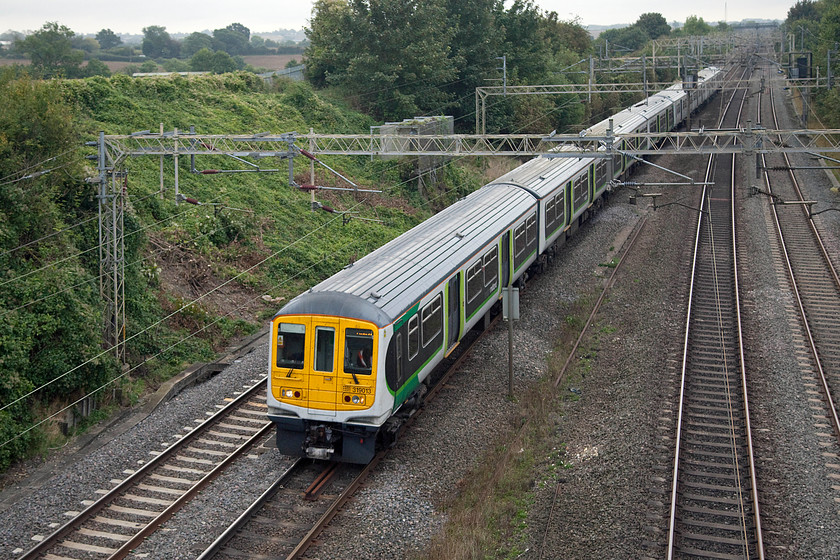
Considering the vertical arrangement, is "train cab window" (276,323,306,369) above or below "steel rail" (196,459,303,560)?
above

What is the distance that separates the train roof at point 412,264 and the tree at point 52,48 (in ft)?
106

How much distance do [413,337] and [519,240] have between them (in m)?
7.85

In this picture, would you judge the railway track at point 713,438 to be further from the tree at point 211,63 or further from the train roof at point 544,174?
the tree at point 211,63

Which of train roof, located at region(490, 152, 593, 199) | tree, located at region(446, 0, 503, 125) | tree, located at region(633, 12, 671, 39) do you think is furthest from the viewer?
tree, located at region(633, 12, 671, 39)

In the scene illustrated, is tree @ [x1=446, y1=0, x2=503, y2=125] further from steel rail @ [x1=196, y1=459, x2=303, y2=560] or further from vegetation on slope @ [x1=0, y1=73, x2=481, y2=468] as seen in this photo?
steel rail @ [x1=196, y1=459, x2=303, y2=560]

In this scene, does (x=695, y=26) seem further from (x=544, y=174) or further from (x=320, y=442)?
(x=320, y=442)

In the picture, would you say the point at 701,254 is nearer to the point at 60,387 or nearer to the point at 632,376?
the point at 632,376

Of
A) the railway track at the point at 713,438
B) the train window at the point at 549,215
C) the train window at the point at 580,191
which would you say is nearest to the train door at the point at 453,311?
the railway track at the point at 713,438

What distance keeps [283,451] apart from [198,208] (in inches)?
526

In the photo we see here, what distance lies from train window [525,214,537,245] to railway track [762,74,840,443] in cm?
589

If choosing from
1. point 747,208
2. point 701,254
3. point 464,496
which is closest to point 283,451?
point 464,496

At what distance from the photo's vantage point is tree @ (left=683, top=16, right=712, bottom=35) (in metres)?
135

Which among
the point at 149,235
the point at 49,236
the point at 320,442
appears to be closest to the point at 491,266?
the point at 320,442

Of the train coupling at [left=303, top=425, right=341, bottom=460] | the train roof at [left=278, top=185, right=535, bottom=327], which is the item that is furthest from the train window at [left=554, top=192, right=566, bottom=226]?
the train coupling at [left=303, top=425, right=341, bottom=460]
